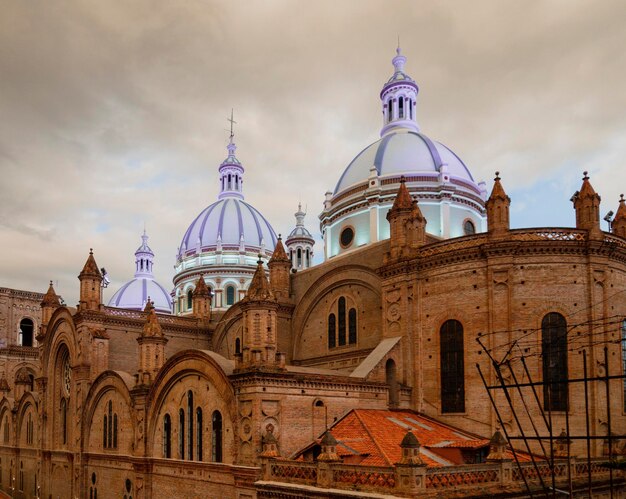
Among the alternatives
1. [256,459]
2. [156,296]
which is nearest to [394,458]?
[256,459]

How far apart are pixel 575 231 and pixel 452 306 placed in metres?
6.81

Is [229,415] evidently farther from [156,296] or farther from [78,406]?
[156,296]

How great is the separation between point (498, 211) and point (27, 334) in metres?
63.1

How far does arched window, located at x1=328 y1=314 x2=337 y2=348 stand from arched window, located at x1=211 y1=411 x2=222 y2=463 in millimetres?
11580

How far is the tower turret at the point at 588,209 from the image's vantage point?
108ft

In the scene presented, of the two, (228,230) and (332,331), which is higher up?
(228,230)

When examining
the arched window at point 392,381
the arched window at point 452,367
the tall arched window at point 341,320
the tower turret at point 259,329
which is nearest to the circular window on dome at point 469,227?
the tall arched window at point 341,320

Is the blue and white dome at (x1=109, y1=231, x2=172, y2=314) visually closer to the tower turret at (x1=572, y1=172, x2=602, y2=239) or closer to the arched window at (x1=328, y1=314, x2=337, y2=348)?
the arched window at (x1=328, y1=314, x2=337, y2=348)

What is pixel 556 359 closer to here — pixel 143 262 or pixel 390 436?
pixel 390 436

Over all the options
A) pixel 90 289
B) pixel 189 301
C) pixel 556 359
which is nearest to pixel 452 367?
pixel 556 359

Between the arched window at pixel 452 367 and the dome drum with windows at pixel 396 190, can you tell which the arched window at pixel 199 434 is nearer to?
the arched window at pixel 452 367

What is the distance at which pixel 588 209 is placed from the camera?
33.3 metres

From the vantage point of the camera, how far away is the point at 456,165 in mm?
51281

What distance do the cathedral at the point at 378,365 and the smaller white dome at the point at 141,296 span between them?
3557cm
